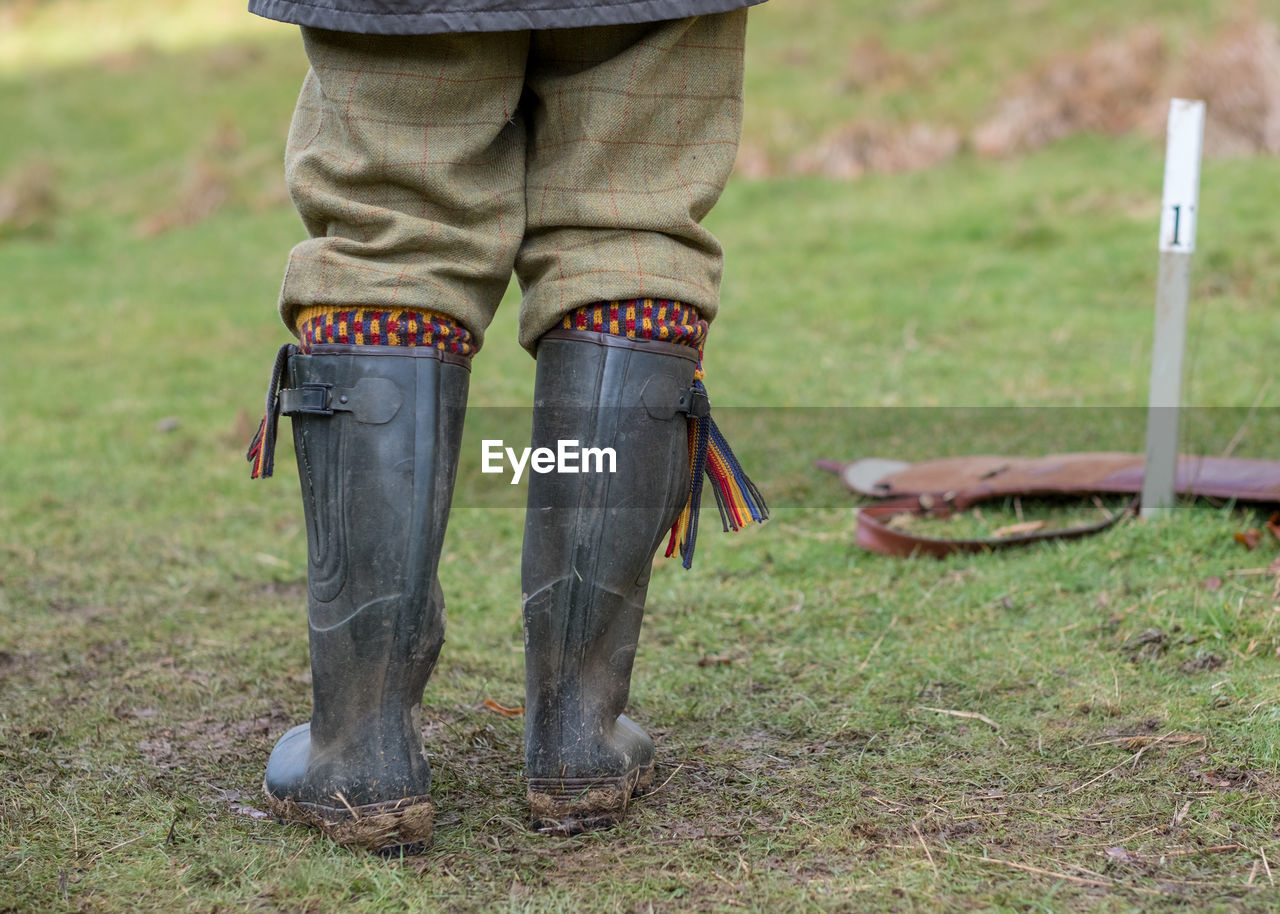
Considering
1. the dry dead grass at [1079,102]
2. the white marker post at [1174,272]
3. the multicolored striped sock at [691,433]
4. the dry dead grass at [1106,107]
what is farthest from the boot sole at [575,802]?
the dry dead grass at [1079,102]

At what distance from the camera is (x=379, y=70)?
1351mm

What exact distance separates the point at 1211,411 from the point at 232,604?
2.51 meters

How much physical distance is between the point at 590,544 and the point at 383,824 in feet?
1.23

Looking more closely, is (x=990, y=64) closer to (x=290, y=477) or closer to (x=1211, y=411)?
(x=1211, y=411)

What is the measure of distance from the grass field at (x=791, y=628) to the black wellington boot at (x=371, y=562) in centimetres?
7

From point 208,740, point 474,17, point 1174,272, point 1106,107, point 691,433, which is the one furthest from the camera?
point 1106,107

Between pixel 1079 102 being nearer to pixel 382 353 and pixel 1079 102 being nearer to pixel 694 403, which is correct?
pixel 694 403

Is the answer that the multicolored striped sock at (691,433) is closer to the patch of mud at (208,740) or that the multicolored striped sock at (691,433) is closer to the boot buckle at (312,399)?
the boot buckle at (312,399)

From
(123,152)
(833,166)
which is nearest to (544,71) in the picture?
(833,166)

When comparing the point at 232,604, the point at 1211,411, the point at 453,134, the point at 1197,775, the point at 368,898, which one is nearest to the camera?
the point at 368,898

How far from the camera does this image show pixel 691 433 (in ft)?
5.02

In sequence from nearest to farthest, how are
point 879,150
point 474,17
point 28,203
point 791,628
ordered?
point 474,17 → point 791,628 → point 879,150 → point 28,203

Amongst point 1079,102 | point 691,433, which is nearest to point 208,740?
point 691,433

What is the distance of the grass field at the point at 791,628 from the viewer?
132 cm
